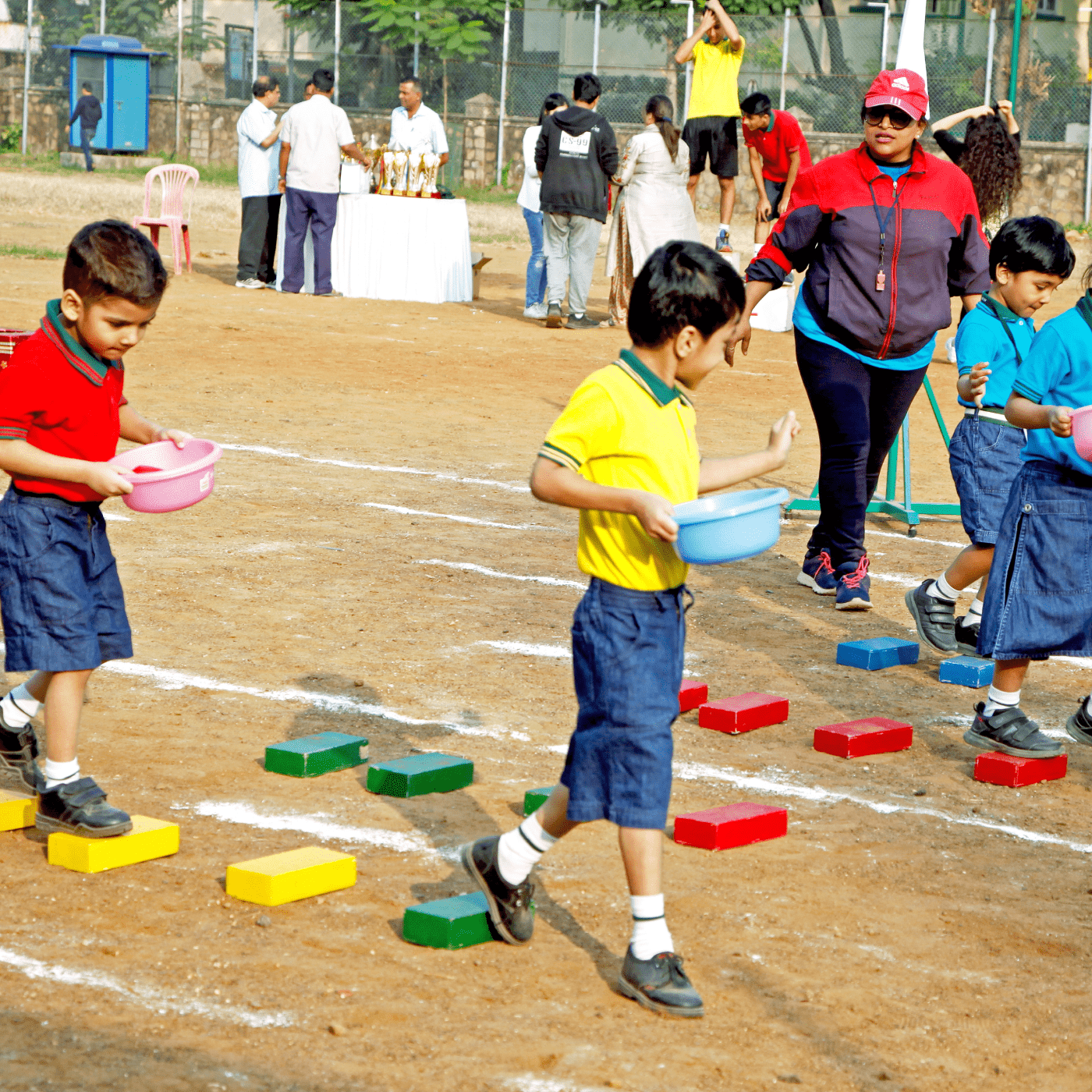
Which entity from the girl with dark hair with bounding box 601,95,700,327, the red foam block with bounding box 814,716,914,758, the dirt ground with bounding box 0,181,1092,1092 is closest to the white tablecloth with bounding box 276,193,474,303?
the girl with dark hair with bounding box 601,95,700,327

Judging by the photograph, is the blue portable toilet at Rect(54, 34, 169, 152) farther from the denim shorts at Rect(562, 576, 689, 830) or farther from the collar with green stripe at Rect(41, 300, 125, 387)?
the denim shorts at Rect(562, 576, 689, 830)

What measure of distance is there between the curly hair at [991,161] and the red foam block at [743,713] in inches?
348

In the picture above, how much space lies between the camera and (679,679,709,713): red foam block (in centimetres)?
577

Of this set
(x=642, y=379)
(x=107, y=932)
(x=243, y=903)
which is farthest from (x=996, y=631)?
(x=107, y=932)

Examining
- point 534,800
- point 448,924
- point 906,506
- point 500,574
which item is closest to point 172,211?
point 906,506

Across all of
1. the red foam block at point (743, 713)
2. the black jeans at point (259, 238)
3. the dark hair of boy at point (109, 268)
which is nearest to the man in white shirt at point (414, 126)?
the black jeans at point (259, 238)

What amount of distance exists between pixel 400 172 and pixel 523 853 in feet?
49.2

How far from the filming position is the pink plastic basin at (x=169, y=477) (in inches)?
167

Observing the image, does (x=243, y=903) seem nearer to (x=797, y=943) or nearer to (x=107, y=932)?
(x=107, y=932)

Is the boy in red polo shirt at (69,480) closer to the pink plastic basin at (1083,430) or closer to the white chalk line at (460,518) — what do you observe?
the pink plastic basin at (1083,430)

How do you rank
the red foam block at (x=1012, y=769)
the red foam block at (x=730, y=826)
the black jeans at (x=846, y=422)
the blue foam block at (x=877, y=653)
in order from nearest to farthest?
the red foam block at (x=730, y=826) → the red foam block at (x=1012, y=769) → the blue foam block at (x=877, y=653) → the black jeans at (x=846, y=422)

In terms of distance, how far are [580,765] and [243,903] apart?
3.24 ft

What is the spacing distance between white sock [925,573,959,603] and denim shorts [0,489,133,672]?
374 centimetres

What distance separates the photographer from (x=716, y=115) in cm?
1620
